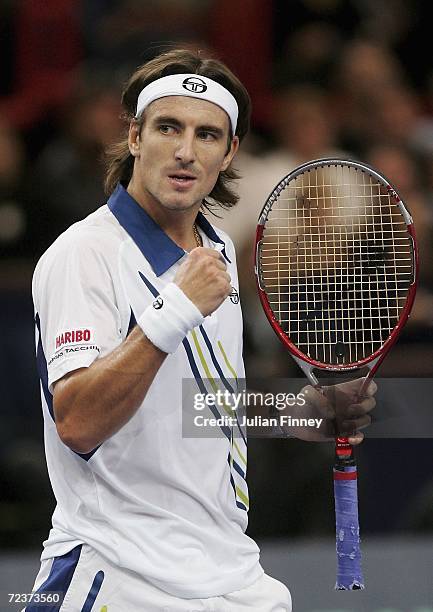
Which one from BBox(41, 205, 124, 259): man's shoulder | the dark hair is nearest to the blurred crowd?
the dark hair

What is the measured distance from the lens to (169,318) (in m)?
1.80

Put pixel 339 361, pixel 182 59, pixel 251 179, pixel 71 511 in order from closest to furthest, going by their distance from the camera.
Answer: pixel 71 511, pixel 182 59, pixel 339 361, pixel 251 179

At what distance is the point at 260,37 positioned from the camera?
3.17 metres

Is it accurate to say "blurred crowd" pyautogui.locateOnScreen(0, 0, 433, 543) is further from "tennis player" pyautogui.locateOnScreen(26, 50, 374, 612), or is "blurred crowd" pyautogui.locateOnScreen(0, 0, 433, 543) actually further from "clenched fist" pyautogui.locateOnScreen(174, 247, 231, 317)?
"clenched fist" pyautogui.locateOnScreen(174, 247, 231, 317)

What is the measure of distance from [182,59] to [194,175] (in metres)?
0.24

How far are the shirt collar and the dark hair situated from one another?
0.55ft

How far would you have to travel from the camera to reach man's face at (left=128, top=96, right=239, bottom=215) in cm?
202

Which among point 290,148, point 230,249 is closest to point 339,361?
point 230,249

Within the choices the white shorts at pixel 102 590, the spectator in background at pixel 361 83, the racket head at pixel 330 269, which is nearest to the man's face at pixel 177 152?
the racket head at pixel 330 269

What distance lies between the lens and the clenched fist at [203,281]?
184 cm

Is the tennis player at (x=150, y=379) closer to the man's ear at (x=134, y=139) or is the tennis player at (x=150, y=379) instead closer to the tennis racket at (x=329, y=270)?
the man's ear at (x=134, y=139)

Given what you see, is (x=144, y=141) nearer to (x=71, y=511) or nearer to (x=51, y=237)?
(x=71, y=511)

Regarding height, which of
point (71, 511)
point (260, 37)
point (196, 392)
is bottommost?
point (71, 511)

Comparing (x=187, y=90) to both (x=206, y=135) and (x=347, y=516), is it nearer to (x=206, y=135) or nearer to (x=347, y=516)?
(x=206, y=135)
